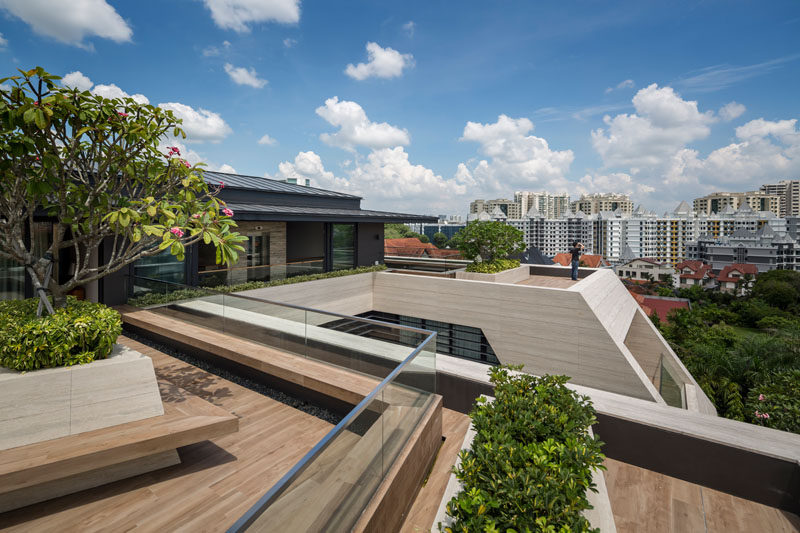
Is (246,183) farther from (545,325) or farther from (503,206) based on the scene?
(503,206)

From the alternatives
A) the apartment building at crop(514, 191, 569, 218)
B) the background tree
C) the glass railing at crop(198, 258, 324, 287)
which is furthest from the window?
the apartment building at crop(514, 191, 569, 218)

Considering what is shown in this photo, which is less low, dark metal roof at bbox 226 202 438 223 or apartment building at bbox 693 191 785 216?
apartment building at bbox 693 191 785 216

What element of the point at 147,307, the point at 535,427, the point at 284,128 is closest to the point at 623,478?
the point at 535,427

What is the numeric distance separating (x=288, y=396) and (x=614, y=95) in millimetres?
63360

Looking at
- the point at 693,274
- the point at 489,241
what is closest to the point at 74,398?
the point at 489,241

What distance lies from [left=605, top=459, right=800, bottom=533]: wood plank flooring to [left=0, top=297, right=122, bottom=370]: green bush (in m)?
5.46

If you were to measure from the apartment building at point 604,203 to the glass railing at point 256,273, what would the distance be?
14887cm

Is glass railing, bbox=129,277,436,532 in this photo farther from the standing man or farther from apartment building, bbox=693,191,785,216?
apartment building, bbox=693,191,785,216

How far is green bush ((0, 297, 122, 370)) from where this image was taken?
337 cm

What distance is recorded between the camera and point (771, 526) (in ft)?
11.1

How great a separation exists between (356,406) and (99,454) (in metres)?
2.19

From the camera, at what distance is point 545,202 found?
158500mm

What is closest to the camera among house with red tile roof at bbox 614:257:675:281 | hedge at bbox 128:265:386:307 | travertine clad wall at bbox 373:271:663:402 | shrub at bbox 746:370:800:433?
shrub at bbox 746:370:800:433

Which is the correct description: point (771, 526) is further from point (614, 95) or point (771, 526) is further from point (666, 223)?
point (666, 223)
